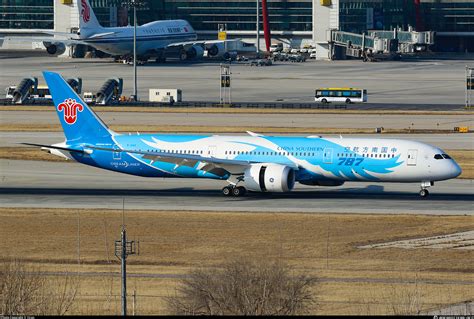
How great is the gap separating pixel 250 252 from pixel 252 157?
19321mm

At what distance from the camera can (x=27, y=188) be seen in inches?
3246

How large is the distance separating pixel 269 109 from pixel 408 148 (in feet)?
216

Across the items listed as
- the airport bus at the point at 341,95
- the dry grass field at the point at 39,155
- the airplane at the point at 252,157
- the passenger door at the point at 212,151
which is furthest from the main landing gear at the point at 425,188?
the airport bus at the point at 341,95

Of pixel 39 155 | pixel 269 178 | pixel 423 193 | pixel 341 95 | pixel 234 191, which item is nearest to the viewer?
pixel 269 178

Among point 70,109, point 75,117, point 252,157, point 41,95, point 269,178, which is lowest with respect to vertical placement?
point 41,95

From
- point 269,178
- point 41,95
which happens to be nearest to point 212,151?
point 269,178

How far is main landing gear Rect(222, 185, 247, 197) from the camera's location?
79131 millimetres

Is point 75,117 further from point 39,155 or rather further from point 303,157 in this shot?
point 39,155

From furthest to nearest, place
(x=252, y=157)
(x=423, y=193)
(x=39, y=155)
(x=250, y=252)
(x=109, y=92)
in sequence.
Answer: (x=109, y=92), (x=39, y=155), (x=252, y=157), (x=423, y=193), (x=250, y=252)

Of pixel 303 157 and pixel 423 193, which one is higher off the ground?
pixel 303 157

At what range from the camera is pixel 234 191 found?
3118 inches

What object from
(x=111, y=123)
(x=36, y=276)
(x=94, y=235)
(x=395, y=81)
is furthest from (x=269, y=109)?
(x=36, y=276)

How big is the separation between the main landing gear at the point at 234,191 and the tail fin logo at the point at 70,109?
12356mm

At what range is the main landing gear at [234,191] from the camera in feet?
260
